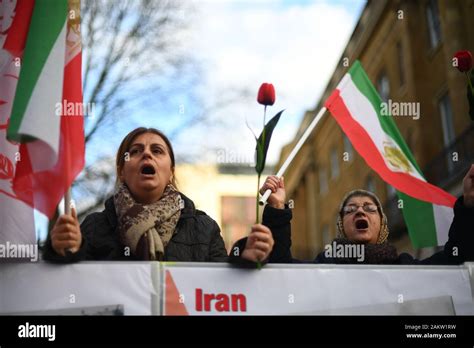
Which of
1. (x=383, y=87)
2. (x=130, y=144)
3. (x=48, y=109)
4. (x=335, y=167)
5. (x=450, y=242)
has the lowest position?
(x=450, y=242)

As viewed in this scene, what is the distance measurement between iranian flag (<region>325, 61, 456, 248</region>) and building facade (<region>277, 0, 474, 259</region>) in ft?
0.41

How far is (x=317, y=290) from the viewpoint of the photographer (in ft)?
10.4

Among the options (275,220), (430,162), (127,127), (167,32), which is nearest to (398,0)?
(430,162)

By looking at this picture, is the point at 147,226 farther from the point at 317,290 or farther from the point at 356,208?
the point at 356,208

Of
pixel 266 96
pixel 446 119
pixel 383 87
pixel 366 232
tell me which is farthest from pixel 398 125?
pixel 266 96

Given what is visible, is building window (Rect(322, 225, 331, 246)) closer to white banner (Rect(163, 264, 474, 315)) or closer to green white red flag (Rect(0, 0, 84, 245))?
white banner (Rect(163, 264, 474, 315))

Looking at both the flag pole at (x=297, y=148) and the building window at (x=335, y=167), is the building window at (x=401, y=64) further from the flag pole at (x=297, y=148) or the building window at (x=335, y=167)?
the flag pole at (x=297, y=148)

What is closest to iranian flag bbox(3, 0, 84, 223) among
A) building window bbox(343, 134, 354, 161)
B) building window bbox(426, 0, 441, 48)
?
building window bbox(343, 134, 354, 161)

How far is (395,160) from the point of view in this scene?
424 cm

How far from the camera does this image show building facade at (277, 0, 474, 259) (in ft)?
14.6

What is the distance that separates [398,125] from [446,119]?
68 cm
